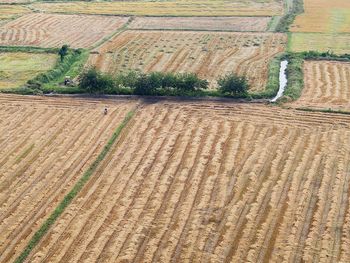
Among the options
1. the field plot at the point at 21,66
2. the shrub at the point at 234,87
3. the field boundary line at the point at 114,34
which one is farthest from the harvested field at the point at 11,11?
the shrub at the point at 234,87

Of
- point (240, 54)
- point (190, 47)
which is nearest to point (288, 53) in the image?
point (240, 54)

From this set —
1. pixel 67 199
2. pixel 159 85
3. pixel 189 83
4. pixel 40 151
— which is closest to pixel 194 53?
pixel 189 83

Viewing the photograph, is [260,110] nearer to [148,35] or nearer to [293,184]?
[293,184]

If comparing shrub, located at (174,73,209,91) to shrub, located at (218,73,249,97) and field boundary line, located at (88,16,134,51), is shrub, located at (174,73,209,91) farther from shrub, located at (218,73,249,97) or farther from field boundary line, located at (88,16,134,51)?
field boundary line, located at (88,16,134,51)

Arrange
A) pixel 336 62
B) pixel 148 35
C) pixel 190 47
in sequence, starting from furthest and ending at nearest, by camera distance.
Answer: pixel 148 35 < pixel 190 47 < pixel 336 62

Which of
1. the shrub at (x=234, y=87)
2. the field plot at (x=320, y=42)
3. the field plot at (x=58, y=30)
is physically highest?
the shrub at (x=234, y=87)

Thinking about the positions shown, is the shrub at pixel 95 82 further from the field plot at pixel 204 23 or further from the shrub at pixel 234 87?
the field plot at pixel 204 23
